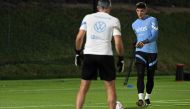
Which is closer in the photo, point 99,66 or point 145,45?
point 99,66

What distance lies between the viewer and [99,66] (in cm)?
1430

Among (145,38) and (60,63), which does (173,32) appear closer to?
(60,63)

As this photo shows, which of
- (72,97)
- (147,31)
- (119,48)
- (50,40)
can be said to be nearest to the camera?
(119,48)

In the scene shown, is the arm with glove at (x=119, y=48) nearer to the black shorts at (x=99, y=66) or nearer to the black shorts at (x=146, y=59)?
the black shorts at (x=99, y=66)

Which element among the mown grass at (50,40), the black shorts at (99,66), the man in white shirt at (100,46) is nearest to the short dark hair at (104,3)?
the man in white shirt at (100,46)

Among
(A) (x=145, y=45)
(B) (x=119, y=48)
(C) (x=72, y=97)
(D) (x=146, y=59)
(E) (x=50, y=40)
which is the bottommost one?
(E) (x=50, y=40)

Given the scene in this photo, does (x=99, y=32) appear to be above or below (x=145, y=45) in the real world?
above

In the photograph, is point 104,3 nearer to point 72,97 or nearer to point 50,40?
point 72,97

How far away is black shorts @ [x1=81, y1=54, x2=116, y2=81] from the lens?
14219 mm

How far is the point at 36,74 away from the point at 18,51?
2642 mm

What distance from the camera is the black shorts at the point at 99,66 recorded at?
14.2 meters

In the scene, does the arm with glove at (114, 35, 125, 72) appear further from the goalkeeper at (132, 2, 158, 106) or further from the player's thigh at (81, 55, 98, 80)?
the goalkeeper at (132, 2, 158, 106)

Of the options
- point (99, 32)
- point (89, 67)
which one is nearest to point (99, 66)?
point (89, 67)

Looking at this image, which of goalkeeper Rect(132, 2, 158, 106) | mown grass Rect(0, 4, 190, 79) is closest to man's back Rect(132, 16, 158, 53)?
goalkeeper Rect(132, 2, 158, 106)
